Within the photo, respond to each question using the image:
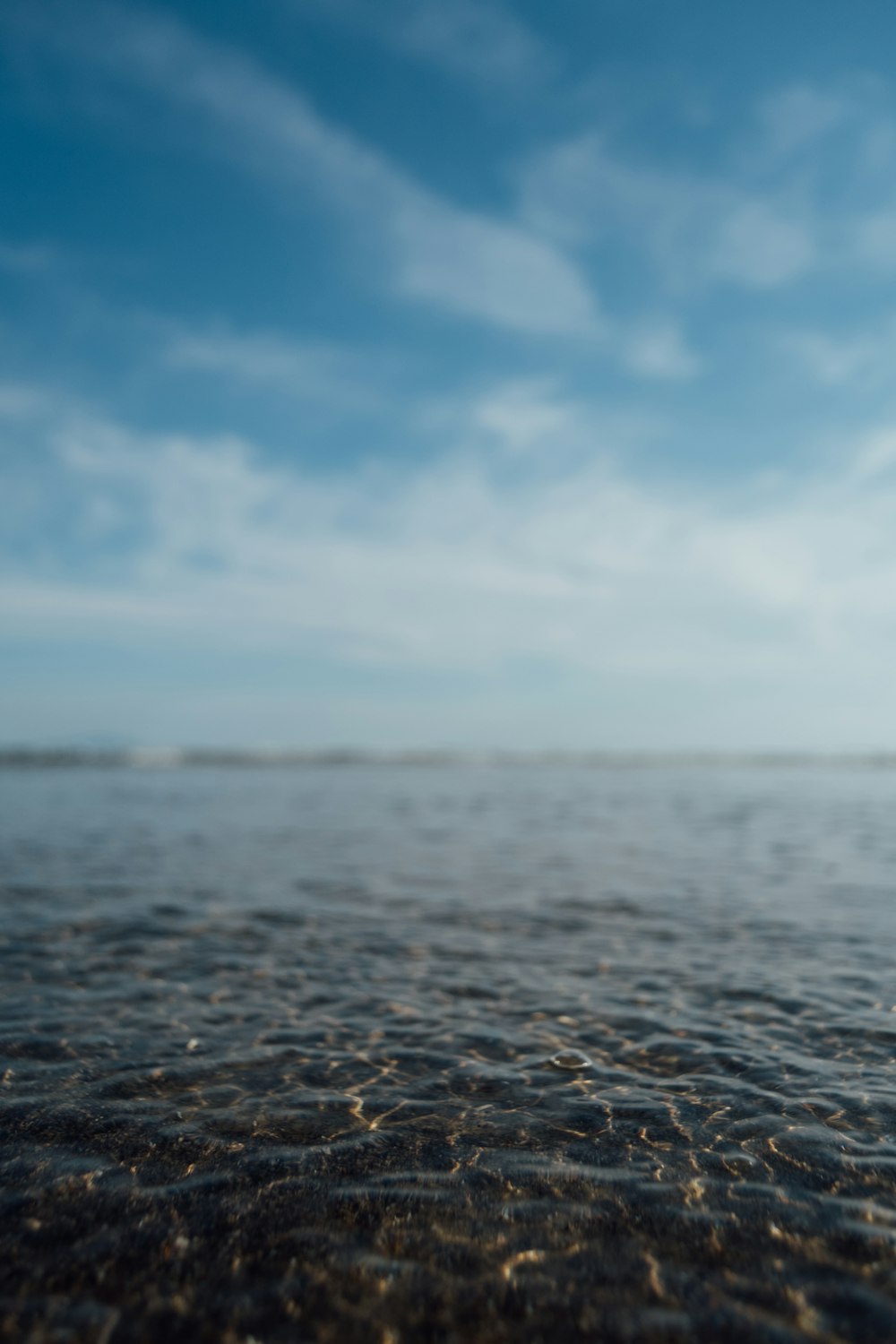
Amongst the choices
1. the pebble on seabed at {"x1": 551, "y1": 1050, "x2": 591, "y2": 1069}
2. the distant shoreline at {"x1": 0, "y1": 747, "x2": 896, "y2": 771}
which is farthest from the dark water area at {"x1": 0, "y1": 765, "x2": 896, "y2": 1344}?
the distant shoreline at {"x1": 0, "y1": 747, "x2": 896, "y2": 771}

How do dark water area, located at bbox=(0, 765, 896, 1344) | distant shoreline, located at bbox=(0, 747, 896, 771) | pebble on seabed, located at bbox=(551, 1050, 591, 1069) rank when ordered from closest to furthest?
dark water area, located at bbox=(0, 765, 896, 1344) → pebble on seabed, located at bbox=(551, 1050, 591, 1069) → distant shoreline, located at bbox=(0, 747, 896, 771)

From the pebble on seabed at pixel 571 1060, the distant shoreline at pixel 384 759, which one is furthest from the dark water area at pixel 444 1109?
the distant shoreline at pixel 384 759

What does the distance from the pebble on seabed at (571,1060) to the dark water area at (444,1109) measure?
4cm

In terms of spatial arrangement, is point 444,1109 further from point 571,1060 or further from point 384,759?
point 384,759

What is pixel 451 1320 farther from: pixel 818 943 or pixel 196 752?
pixel 196 752

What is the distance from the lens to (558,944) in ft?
39.8

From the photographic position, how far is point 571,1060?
7973 mm

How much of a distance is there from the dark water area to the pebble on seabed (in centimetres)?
4

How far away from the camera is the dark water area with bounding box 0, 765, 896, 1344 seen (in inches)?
182

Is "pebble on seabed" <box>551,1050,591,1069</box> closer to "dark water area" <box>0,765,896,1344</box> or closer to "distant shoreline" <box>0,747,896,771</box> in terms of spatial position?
"dark water area" <box>0,765,896,1344</box>

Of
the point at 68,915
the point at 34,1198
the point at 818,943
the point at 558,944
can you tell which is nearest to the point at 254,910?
the point at 68,915

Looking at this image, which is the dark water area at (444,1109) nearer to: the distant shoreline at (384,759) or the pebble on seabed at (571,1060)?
the pebble on seabed at (571,1060)

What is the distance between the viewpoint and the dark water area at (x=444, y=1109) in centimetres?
462

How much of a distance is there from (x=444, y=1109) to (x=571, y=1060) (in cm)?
165
